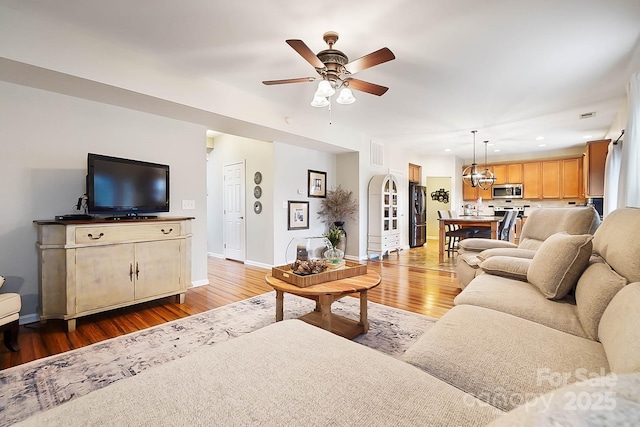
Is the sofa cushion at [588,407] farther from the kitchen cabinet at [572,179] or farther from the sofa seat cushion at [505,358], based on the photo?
the kitchen cabinet at [572,179]

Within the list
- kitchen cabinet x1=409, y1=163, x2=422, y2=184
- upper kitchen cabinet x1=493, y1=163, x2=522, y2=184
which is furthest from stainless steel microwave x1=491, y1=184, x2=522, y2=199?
kitchen cabinet x1=409, y1=163, x2=422, y2=184

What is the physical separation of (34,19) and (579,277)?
172 inches

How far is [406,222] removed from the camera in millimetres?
7527

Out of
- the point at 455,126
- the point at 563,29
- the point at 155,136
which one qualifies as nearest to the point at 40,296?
the point at 155,136

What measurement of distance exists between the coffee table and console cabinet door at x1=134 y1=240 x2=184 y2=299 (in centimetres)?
139

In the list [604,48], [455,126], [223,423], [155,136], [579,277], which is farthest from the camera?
[455,126]

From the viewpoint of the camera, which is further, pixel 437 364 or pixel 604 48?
pixel 604 48

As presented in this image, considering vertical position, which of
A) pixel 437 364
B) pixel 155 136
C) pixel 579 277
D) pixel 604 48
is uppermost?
pixel 604 48

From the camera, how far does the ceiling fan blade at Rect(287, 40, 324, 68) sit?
212 centimetres

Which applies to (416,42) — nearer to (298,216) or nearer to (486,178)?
(298,216)

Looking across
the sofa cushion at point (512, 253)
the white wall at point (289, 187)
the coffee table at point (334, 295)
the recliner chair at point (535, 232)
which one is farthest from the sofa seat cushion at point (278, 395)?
the white wall at point (289, 187)

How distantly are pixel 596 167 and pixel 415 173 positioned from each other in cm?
364

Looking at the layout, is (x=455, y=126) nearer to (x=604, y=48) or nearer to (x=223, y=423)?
(x=604, y=48)

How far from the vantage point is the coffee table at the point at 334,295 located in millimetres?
2182
